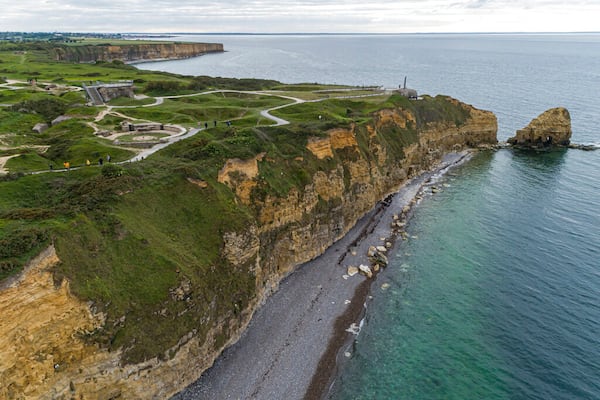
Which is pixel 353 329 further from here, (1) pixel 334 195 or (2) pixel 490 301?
(1) pixel 334 195

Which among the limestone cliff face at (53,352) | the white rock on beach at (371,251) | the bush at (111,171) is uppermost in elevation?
the bush at (111,171)

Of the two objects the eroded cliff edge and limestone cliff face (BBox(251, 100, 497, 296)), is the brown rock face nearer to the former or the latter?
limestone cliff face (BBox(251, 100, 497, 296))

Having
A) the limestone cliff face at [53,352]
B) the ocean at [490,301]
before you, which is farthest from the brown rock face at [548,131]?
the limestone cliff face at [53,352]

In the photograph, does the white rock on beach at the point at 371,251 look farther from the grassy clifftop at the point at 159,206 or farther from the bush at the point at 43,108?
the bush at the point at 43,108

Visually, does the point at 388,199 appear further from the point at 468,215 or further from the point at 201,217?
the point at 201,217

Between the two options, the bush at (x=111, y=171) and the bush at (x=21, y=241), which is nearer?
the bush at (x=21, y=241)

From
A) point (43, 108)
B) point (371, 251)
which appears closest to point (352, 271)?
point (371, 251)
